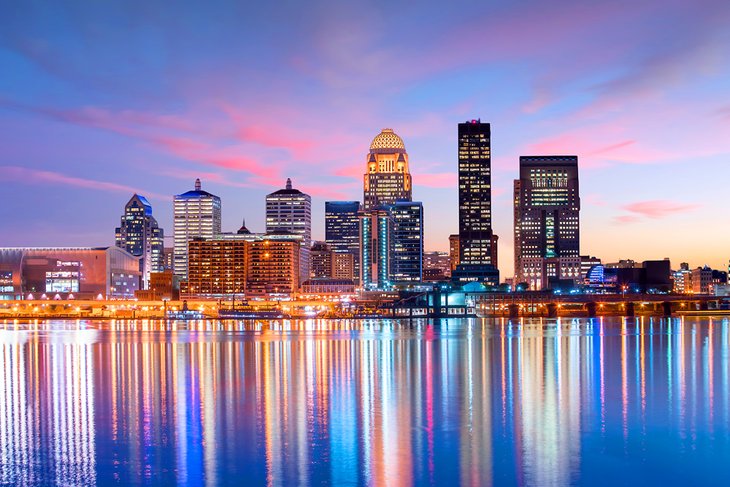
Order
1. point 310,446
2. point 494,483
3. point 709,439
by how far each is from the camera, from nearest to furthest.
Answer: point 494,483
point 310,446
point 709,439

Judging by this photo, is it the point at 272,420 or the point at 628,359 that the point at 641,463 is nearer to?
the point at 272,420

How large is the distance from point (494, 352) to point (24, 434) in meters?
51.8

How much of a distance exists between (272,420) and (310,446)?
6484mm

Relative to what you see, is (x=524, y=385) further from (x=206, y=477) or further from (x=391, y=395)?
(x=206, y=477)

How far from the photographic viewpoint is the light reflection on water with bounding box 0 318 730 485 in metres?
30.9

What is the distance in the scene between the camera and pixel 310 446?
114 feet

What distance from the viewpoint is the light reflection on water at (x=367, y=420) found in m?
30.9

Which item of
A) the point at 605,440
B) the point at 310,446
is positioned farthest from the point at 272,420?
the point at 605,440

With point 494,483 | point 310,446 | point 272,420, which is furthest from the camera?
point 272,420

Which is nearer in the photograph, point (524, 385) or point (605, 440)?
point (605, 440)

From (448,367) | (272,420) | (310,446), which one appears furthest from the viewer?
(448,367)

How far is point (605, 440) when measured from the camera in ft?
119

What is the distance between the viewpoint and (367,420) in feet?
134

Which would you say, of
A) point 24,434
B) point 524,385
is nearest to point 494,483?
point 24,434
